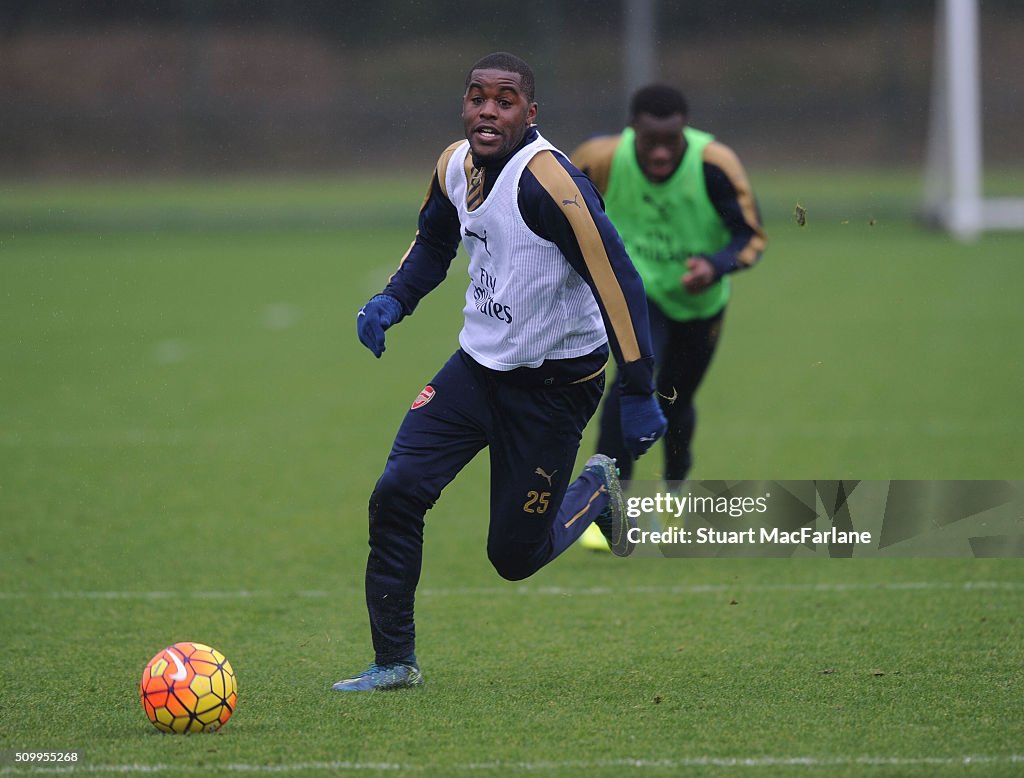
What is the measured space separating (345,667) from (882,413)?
6.74 meters

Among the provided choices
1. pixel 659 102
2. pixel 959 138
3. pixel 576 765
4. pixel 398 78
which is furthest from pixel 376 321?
pixel 398 78

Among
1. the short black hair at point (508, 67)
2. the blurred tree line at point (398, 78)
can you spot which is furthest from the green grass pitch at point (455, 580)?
the blurred tree line at point (398, 78)

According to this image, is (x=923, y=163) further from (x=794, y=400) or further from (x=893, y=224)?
(x=794, y=400)

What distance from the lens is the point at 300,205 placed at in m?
31.0

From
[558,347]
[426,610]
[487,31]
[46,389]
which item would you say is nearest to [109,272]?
[46,389]

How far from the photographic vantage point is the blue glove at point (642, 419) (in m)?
5.32

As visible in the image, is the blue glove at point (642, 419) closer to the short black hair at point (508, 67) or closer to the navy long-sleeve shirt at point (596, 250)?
the navy long-sleeve shirt at point (596, 250)

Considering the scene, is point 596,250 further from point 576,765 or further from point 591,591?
point 591,591

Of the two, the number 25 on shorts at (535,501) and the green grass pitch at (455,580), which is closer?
the green grass pitch at (455,580)

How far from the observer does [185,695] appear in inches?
188

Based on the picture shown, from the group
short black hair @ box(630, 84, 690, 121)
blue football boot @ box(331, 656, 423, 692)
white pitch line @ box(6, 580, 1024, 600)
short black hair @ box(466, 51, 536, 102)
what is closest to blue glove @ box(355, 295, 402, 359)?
short black hair @ box(466, 51, 536, 102)

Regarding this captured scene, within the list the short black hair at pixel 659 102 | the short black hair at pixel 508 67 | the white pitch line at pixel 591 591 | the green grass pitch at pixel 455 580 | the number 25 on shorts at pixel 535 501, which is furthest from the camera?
the short black hair at pixel 659 102

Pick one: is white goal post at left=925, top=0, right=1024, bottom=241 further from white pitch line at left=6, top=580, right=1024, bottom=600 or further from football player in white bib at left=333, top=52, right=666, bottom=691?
football player in white bib at left=333, top=52, right=666, bottom=691

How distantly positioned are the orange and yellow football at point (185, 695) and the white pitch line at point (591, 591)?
2.01 metres
